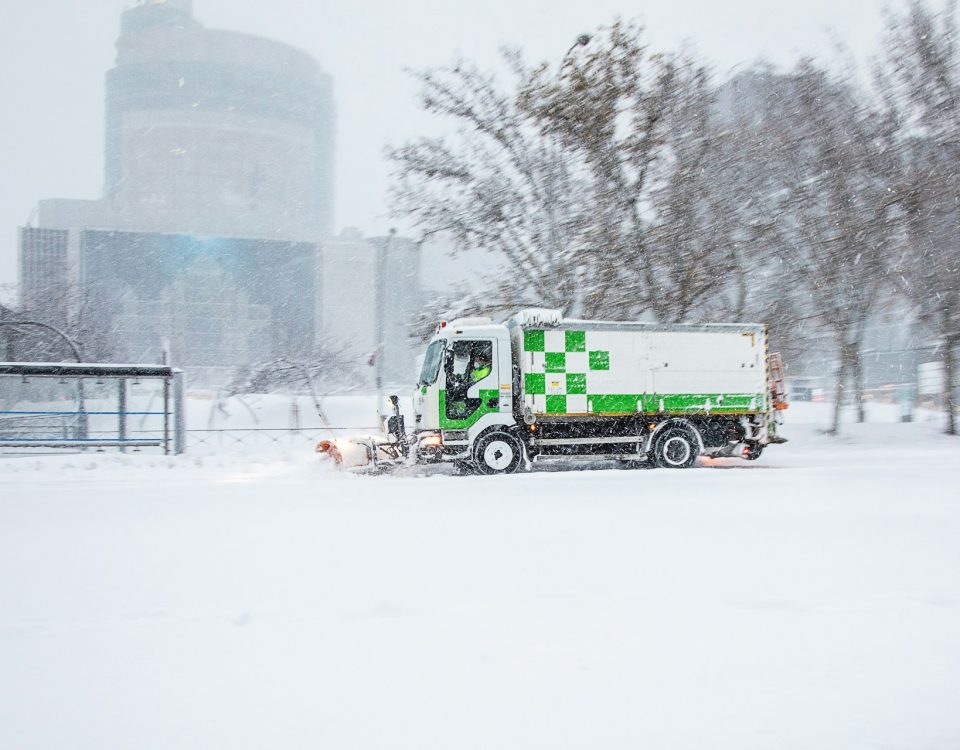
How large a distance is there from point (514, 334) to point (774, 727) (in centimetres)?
1108

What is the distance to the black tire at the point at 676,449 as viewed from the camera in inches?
547

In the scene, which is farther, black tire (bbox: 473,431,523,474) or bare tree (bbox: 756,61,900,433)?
bare tree (bbox: 756,61,900,433)

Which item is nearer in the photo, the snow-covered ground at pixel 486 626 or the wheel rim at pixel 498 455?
the snow-covered ground at pixel 486 626

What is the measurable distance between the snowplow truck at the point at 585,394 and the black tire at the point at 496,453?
19 mm

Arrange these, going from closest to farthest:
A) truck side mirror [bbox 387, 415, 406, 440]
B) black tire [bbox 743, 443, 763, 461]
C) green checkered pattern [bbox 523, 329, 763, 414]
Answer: truck side mirror [bbox 387, 415, 406, 440] < green checkered pattern [bbox 523, 329, 763, 414] < black tire [bbox 743, 443, 763, 461]

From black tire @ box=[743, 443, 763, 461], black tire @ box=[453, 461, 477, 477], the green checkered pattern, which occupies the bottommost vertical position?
black tire @ box=[453, 461, 477, 477]

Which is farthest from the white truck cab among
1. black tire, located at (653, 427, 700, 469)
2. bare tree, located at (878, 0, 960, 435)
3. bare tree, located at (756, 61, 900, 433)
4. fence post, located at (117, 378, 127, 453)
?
bare tree, located at (878, 0, 960, 435)

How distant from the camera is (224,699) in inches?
125

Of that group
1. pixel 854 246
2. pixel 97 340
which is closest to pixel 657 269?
pixel 854 246

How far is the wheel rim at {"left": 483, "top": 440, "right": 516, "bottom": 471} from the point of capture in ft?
42.8

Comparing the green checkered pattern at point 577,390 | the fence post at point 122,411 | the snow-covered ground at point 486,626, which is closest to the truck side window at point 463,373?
the green checkered pattern at point 577,390

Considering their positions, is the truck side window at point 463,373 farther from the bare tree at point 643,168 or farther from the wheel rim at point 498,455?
the bare tree at point 643,168

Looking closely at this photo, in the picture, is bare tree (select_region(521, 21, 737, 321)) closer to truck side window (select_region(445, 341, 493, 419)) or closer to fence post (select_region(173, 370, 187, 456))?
truck side window (select_region(445, 341, 493, 419))

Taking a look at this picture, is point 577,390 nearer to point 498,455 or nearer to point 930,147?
point 498,455
